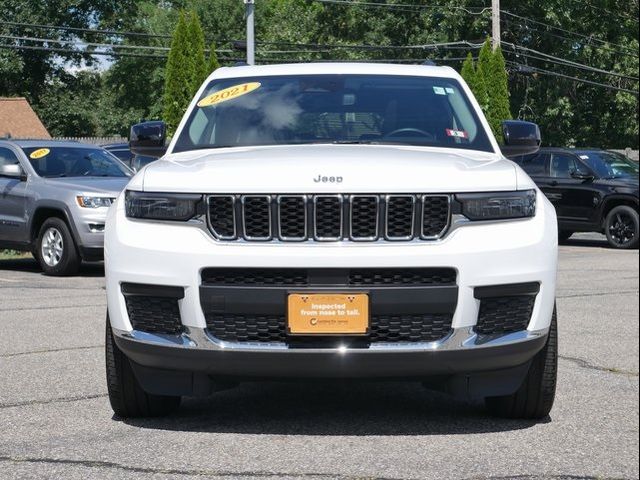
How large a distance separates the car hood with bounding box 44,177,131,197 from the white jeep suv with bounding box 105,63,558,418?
9291 mm

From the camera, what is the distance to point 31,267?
16953 mm

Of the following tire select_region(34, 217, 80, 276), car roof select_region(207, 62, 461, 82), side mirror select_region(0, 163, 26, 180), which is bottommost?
tire select_region(34, 217, 80, 276)

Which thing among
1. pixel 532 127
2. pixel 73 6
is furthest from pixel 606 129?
pixel 532 127

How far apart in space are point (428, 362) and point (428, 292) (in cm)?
31

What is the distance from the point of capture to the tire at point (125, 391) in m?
6.04

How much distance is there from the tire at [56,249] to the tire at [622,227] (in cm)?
964

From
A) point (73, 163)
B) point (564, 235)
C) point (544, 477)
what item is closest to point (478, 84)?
point (564, 235)

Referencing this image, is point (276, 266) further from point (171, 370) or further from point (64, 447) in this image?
point (64, 447)

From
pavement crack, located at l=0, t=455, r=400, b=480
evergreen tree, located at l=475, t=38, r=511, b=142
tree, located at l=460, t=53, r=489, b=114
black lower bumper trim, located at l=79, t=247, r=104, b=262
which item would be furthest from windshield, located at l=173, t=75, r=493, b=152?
evergreen tree, located at l=475, t=38, r=511, b=142

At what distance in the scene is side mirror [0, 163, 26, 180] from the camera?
15430 millimetres

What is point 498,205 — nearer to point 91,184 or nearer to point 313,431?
point 313,431

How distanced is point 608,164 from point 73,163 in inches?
387

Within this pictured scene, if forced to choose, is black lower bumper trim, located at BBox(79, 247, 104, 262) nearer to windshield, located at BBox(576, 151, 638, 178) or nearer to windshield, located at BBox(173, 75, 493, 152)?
windshield, located at BBox(173, 75, 493, 152)

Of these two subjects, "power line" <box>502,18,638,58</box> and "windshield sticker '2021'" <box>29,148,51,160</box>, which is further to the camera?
"power line" <box>502,18,638,58</box>
